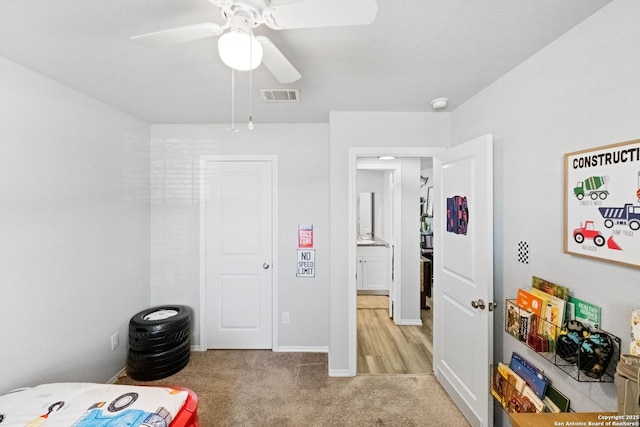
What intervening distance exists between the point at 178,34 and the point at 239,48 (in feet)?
0.86

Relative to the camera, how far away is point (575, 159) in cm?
131

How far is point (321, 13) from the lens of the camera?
934 mm

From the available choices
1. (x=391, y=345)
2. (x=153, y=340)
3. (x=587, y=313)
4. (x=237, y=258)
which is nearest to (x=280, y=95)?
(x=237, y=258)

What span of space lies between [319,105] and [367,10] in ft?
4.96

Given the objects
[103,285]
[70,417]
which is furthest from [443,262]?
[103,285]

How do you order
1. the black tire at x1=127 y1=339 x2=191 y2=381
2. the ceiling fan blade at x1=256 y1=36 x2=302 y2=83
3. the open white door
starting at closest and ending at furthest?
the ceiling fan blade at x1=256 y1=36 x2=302 y2=83
the open white door
the black tire at x1=127 y1=339 x2=191 y2=381

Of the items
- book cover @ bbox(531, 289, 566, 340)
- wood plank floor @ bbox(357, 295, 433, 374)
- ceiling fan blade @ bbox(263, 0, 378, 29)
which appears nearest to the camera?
ceiling fan blade @ bbox(263, 0, 378, 29)

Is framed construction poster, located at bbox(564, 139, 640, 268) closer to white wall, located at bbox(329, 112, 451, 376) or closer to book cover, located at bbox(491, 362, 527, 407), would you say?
book cover, located at bbox(491, 362, 527, 407)

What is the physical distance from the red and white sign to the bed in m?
1.67

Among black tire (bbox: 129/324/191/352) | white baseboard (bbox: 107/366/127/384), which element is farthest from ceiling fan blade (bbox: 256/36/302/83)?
white baseboard (bbox: 107/366/127/384)

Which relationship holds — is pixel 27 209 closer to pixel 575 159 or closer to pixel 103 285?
pixel 103 285

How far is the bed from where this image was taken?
1.26m

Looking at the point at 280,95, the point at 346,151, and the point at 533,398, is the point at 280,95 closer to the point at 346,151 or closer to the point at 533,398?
the point at 346,151

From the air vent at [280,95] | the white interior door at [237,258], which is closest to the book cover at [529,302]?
the air vent at [280,95]
